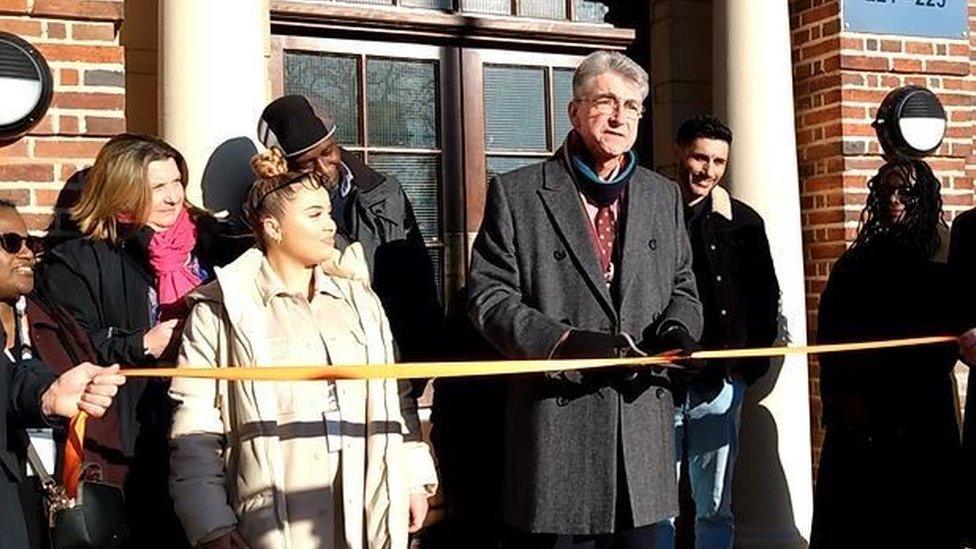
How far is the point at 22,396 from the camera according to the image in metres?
3.01

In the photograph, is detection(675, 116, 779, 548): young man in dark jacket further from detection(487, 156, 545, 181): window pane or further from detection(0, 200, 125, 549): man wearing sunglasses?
detection(0, 200, 125, 549): man wearing sunglasses

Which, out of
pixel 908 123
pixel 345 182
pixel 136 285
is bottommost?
pixel 136 285

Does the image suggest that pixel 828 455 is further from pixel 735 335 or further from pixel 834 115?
pixel 834 115

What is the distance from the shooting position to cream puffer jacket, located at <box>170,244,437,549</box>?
314cm

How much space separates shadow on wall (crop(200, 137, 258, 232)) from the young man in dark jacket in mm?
1621

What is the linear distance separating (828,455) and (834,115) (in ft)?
5.68

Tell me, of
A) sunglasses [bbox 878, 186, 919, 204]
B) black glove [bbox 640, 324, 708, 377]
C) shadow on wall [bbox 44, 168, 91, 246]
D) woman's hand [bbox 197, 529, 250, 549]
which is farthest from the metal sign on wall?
woman's hand [bbox 197, 529, 250, 549]

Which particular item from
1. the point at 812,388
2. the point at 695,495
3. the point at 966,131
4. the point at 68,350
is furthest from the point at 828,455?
the point at 68,350

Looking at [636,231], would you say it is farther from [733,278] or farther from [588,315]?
[733,278]

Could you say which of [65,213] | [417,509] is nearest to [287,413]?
[417,509]

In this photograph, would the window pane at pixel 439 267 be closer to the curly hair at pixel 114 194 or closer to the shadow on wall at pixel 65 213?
the shadow on wall at pixel 65 213

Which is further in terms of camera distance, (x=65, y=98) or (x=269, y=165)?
(x=65, y=98)

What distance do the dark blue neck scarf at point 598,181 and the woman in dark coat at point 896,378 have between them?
139 cm

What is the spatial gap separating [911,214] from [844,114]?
1175mm
